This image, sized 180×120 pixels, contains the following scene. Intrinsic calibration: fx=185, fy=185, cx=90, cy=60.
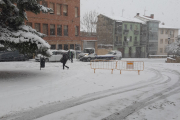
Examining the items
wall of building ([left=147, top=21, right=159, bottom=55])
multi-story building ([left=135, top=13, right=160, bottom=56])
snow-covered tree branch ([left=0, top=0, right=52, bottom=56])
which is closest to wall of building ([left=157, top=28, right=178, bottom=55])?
multi-story building ([left=135, top=13, right=160, bottom=56])

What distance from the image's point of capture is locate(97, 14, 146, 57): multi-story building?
168ft

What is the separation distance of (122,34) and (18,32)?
44.7 meters

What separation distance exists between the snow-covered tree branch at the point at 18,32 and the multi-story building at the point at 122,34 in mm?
40091

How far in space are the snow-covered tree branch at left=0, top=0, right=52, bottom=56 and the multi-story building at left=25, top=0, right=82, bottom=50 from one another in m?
21.7

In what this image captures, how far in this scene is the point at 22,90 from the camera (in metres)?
8.70

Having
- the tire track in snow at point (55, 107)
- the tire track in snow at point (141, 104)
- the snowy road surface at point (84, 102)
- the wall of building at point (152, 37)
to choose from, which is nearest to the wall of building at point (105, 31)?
the wall of building at point (152, 37)

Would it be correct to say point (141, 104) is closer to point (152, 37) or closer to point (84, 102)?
point (84, 102)

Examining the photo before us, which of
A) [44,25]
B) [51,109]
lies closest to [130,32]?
[44,25]

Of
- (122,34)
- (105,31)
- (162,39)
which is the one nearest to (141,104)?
(105,31)

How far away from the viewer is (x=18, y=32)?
35.9 feet

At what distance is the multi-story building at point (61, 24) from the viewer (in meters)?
33.7

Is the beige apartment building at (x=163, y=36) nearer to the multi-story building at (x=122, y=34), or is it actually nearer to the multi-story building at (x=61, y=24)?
the multi-story building at (x=122, y=34)

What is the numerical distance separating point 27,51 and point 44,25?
2404 cm

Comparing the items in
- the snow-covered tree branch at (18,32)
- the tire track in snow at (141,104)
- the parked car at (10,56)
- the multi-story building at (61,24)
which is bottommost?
the tire track in snow at (141,104)
